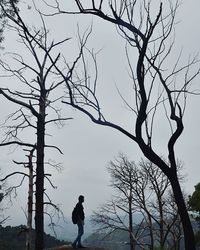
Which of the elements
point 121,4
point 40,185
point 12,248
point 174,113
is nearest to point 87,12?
point 121,4

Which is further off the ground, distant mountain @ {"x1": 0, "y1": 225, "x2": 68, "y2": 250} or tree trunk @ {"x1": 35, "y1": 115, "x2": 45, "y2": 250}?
distant mountain @ {"x1": 0, "y1": 225, "x2": 68, "y2": 250}

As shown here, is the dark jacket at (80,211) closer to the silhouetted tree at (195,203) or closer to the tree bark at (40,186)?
the tree bark at (40,186)

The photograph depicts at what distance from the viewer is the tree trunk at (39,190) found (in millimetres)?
13422

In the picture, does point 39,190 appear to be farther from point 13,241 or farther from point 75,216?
point 13,241

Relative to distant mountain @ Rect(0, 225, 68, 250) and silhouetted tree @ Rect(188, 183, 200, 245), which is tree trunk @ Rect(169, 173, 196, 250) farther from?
distant mountain @ Rect(0, 225, 68, 250)

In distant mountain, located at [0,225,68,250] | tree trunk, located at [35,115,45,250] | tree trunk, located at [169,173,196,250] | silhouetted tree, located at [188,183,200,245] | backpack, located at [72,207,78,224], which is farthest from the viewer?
distant mountain, located at [0,225,68,250]

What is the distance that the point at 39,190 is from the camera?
13734mm

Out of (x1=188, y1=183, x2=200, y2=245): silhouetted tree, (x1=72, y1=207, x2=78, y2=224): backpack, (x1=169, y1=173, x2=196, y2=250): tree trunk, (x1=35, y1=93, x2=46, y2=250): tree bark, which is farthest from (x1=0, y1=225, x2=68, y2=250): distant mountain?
(x1=169, y1=173, x2=196, y2=250): tree trunk

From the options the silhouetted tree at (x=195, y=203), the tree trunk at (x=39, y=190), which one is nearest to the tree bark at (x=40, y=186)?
the tree trunk at (x=39, y=190)

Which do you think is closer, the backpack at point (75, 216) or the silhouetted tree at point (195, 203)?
the backpack at point (75, 216)

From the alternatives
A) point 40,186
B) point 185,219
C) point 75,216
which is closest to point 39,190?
point 40,186

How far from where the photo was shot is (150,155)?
8891mm

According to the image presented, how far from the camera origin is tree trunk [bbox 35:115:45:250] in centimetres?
1342

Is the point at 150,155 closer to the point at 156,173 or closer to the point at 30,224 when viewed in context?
the point at 30,224
